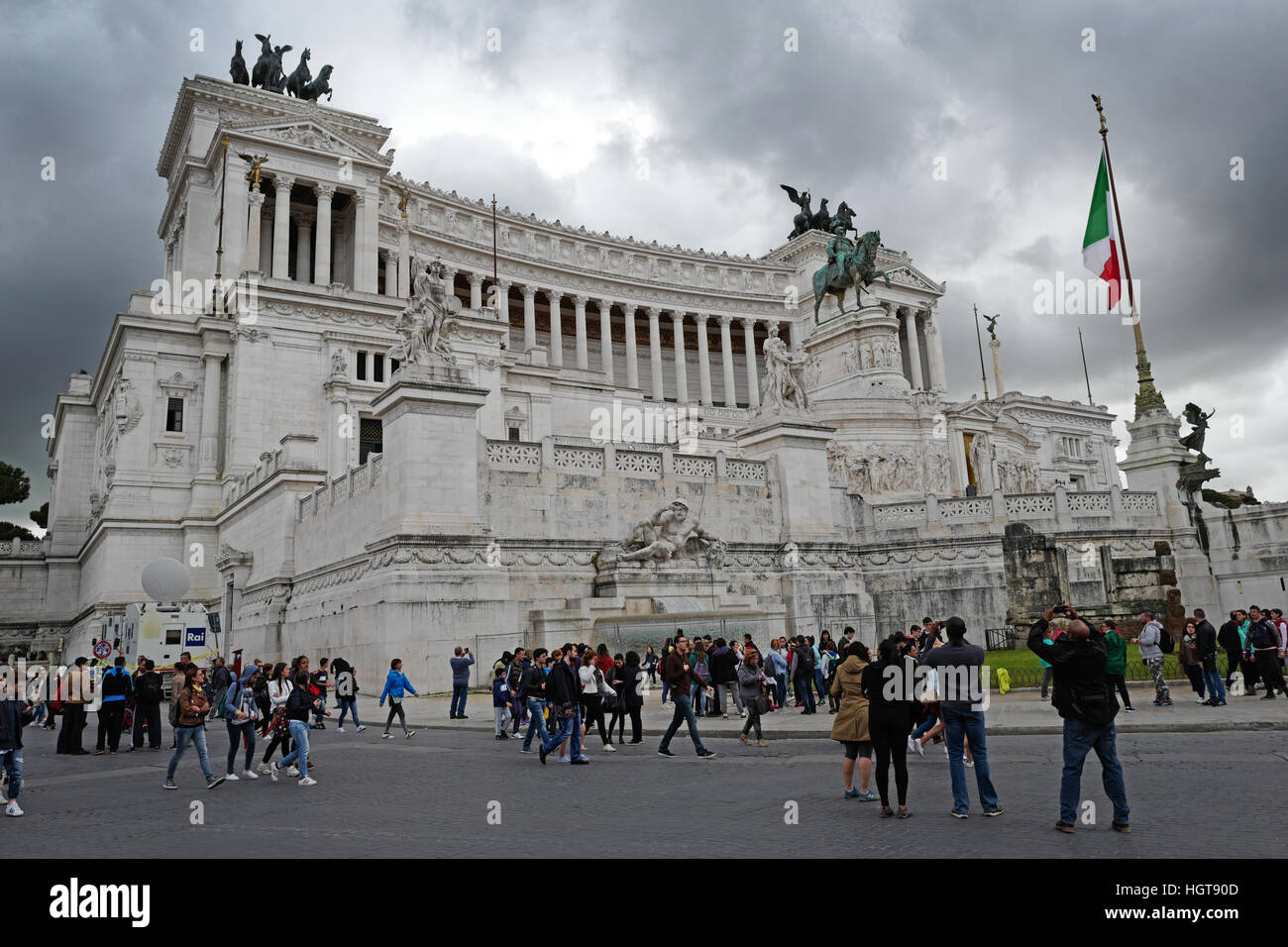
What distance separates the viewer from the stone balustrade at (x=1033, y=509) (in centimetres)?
2956

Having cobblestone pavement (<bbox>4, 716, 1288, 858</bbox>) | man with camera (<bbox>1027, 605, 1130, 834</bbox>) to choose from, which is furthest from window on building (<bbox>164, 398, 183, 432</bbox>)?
man with camera (<bbox>1027, 605, 1130, 834</bbox>)

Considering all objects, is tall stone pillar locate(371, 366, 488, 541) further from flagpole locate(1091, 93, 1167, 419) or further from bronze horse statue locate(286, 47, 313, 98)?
bronze horse statue locate(286, 47, 313, 98)

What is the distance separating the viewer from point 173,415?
151 ft

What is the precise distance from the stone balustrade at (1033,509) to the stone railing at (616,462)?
227 inches

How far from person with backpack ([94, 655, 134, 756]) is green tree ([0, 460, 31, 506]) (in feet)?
218

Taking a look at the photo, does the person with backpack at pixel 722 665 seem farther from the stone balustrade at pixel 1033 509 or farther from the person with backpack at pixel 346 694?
the stone balustrade at pixel 1033 509

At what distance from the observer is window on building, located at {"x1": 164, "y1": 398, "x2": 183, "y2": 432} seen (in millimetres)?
45719

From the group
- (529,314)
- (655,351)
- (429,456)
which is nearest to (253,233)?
(529,314)

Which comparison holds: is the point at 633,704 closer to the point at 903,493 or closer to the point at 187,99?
the point at 903,493

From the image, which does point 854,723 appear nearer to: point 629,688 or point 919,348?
point 629,688

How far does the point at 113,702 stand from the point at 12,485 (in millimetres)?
67868

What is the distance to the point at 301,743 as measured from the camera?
37.8 ft
